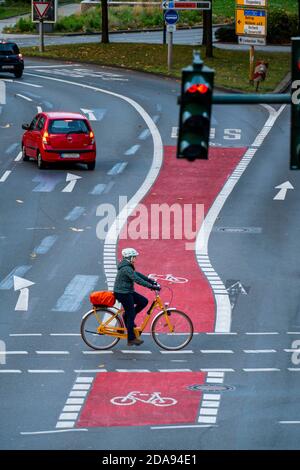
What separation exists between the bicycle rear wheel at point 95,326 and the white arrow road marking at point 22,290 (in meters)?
2.73

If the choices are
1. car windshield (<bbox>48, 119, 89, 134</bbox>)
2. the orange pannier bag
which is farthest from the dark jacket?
car windshield (<bbox>48, 119, 89, 134</bbox>)

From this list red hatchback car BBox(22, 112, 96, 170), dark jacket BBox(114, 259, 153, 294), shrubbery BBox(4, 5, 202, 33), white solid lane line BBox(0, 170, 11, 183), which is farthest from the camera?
shrubbery BBox(4, 5, 202, 33)

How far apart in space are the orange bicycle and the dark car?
42.9 metres

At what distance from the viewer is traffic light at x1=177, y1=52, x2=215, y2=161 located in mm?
15719

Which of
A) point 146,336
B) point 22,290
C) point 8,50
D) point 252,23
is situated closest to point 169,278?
point 22,290

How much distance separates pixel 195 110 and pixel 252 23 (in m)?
48.7

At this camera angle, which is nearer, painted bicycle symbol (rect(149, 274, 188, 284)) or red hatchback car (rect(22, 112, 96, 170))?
painted bicycle symbol (rect(149, 274, 188, 284))

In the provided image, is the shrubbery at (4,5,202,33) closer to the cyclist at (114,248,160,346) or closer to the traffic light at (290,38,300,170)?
the cyclist at (114,248,160,346)

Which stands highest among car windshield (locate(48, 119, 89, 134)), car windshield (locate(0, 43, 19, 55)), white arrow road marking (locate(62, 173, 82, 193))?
car windshield (locate(48, 119, 89, 134))

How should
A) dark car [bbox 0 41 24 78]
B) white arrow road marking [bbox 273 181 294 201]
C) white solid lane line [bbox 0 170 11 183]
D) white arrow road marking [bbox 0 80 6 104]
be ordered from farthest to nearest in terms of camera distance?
dark car [bbox 0 41 24 78] → white arrow road marking [bbox 0 80 6 104] → white solid lane line [bbox 0 170 11 183] → white arrow road marking [bbox 273 181 294 201]

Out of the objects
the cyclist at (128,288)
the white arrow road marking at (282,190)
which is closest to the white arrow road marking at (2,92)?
the white arrow road marking at (282,190)

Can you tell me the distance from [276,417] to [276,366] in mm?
3083

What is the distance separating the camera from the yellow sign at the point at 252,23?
63.4 metres

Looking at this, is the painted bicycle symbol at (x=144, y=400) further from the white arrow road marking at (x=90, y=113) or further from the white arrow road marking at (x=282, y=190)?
the white arrow road marking at (x=90, y=113)
